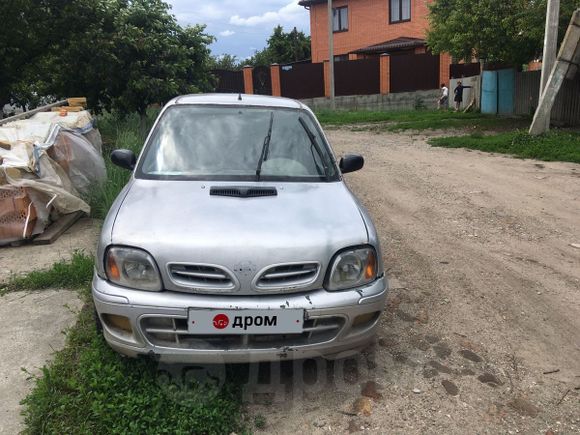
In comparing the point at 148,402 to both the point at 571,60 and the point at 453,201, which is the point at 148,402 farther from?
the point at 571,60

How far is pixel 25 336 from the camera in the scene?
3395 mm

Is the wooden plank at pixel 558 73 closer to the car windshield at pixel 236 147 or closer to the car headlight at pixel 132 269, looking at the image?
the car windshield at pixel 236 147

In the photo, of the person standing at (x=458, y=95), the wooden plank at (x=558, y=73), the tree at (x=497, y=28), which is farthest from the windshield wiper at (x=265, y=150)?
the person standing at (x=458, y=95)

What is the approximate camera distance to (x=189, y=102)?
4.09 metres

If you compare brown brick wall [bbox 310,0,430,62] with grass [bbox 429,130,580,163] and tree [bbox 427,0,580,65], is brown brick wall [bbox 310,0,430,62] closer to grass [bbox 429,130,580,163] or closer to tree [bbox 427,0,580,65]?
tree [bbox 427,0,580,65]

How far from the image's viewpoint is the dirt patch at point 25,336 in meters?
2.75

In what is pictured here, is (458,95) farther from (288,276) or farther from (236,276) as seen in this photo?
(236,276)

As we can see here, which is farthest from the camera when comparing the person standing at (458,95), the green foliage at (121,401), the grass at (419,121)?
the person standing at (458,95)

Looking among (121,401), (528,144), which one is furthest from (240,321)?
(528,144)

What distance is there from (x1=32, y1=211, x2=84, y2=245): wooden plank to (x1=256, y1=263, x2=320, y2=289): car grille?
11.3 ft

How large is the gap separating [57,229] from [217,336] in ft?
11.4

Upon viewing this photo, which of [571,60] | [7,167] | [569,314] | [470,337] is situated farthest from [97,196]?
[571,60]

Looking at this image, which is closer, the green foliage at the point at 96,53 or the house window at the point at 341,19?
the green foliage at the point at 96,53

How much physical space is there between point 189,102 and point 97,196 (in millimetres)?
2462
